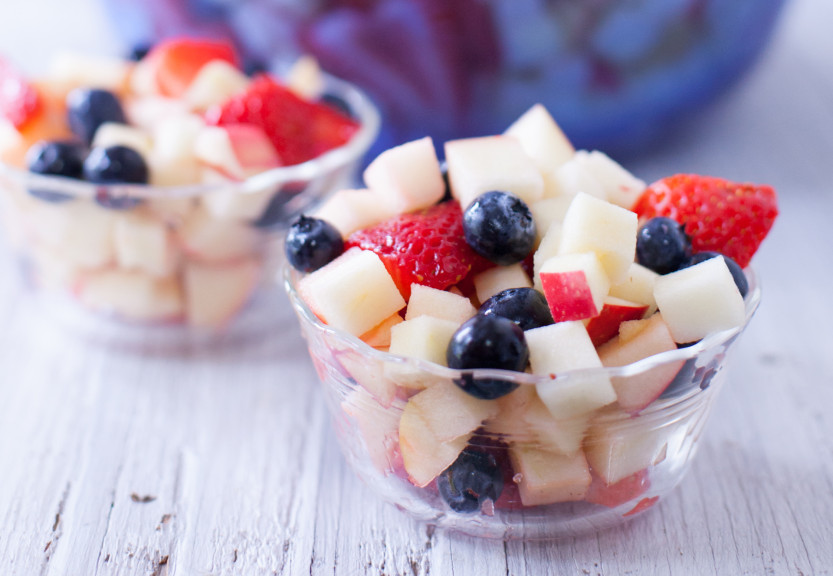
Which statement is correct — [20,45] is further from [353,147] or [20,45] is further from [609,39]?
[609,39]

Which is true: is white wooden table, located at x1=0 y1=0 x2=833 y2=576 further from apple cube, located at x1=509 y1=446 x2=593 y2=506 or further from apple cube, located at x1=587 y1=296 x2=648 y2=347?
apple cube, located at x1=587 y1=296 x2=648 y2=347

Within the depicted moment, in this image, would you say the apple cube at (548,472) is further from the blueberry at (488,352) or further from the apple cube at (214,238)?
the apple cube at (214,238)

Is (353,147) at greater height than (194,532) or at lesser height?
greater

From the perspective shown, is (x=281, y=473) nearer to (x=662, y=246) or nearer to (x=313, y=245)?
(x=313, y=245)

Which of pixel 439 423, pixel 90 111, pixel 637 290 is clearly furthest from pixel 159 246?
pixel 637 290

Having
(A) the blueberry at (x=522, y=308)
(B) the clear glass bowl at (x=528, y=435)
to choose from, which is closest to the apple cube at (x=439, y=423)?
(B) the clear glass bowl at (x=528, y=435)

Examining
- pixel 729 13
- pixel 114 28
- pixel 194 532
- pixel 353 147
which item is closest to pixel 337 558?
pixel 194 532

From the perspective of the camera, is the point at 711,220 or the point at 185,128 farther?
the point at 185,128
